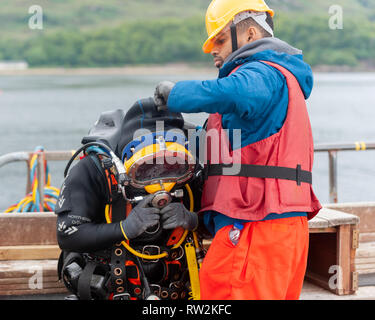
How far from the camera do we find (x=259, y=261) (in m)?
2.36

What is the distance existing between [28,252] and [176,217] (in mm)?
1740

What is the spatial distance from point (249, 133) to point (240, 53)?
0.35 meters

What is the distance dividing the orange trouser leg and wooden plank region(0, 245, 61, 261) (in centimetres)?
188

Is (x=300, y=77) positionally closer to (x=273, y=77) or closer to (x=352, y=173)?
(x=273, y=77)

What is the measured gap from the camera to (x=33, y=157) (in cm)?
501

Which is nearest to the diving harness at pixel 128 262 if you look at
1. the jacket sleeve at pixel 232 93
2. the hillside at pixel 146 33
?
the jacket sleeve at pixel 232 93

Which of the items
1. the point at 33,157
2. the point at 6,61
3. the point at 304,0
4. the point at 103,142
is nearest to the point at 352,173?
the point at 33,157

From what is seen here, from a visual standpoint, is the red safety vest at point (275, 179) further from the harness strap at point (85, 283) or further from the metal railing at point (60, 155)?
the metal railing at point (60, 155)

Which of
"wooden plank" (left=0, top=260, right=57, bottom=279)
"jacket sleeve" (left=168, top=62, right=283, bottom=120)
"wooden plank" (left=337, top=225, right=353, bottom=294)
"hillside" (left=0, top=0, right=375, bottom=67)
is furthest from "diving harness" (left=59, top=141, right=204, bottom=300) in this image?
"hillside" (left=0, top=0, right=375, bottom=67)

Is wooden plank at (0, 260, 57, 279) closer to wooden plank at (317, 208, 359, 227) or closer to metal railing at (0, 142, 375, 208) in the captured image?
metal railing at (0, 142, 375, 208)

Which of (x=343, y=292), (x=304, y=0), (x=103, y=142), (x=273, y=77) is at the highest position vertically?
(x=304, y=0)

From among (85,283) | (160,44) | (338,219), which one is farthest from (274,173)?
(160,44)

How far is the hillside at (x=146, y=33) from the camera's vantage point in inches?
3450

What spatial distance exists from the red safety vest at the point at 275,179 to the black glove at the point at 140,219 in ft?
0.98
